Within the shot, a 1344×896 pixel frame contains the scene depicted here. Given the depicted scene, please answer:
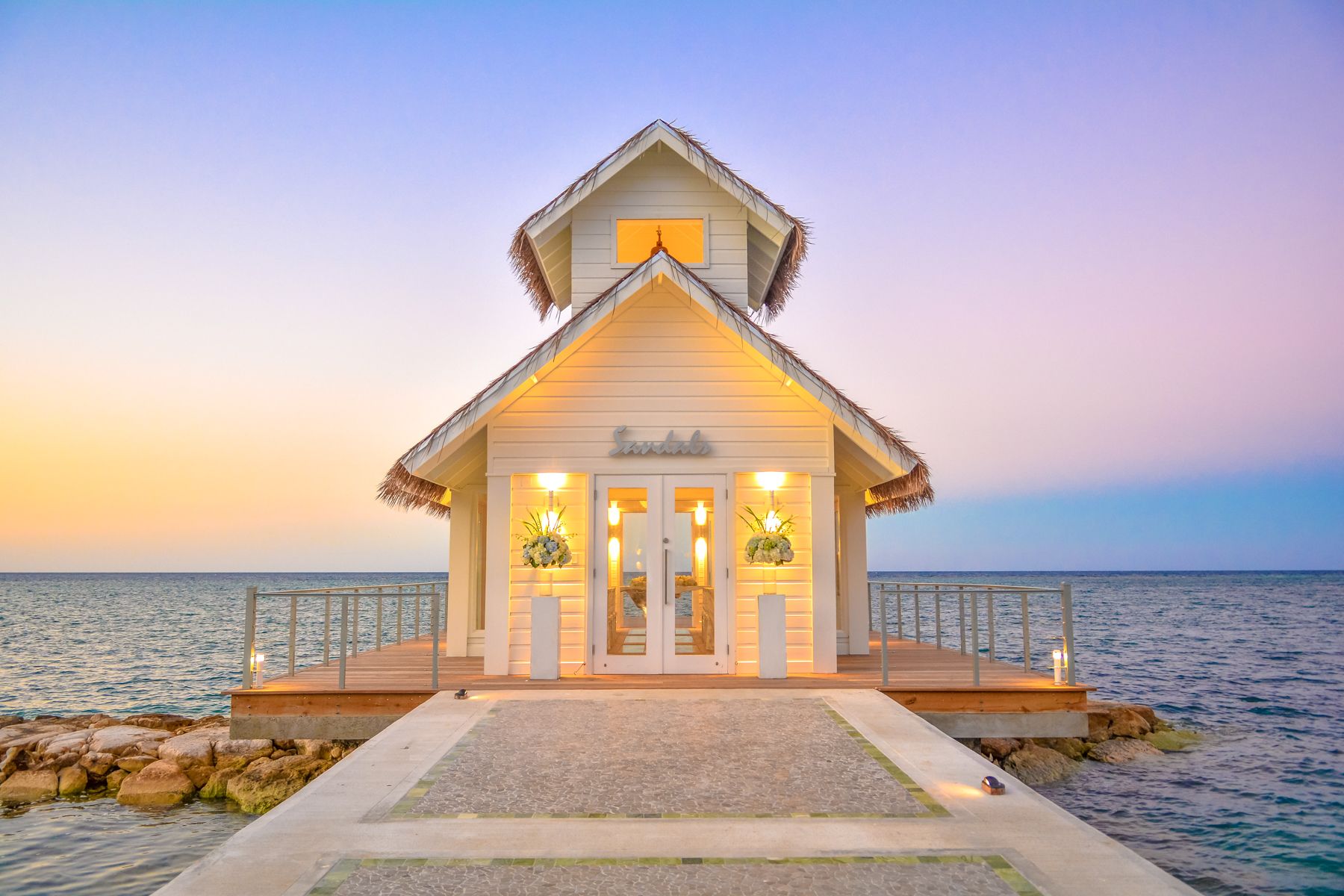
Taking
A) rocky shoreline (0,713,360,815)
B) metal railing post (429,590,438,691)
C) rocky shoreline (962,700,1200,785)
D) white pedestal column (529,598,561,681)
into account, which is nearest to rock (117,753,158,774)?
rocky shoreline (0,713,360,815)

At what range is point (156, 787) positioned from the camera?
11.3m

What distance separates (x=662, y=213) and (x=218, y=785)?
9.52 meters

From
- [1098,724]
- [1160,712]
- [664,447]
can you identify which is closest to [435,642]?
[664,447]

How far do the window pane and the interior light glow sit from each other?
1.92ft

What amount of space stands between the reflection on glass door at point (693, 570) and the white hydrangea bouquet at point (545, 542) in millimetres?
1319

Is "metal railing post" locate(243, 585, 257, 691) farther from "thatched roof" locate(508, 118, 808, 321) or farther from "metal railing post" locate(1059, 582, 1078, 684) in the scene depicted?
"metal railing post" locate(1059, 582, 1078, 684)

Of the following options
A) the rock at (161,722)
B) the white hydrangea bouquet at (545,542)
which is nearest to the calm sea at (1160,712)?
the rock at (161,722)

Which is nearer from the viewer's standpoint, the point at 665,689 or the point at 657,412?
the point at 665,689

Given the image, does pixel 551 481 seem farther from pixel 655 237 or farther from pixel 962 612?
pixel 962 612

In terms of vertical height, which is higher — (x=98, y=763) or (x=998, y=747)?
(x=98, y=763)

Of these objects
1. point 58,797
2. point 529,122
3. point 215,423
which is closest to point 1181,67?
point 529,122

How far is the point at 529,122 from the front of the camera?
20.8m

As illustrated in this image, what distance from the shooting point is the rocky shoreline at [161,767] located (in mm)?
10898

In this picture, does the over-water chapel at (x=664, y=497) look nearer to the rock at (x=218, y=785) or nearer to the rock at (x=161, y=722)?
the rock at (x=218, y=785)
